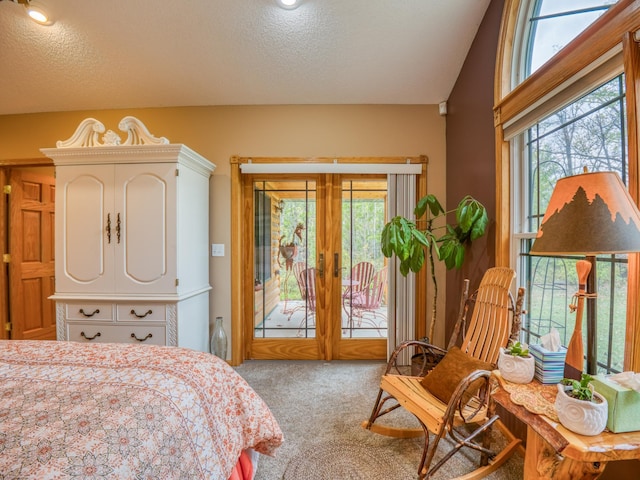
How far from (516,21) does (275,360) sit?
3.41m

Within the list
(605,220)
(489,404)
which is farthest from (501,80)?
(489,404)

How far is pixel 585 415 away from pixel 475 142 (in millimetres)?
2110

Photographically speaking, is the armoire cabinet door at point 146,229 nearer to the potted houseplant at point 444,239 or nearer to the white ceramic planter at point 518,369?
the potted houseplant at point 444,239

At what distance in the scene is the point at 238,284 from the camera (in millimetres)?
3115

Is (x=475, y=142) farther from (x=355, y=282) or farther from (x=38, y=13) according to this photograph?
(x=38, y=13)

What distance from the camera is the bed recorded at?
765 mm

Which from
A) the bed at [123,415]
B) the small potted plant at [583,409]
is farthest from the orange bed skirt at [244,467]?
the small potted plant at [583,409]

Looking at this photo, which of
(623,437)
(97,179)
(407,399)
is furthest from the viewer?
(97,179)

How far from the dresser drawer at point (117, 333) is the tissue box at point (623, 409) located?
261 centimetres

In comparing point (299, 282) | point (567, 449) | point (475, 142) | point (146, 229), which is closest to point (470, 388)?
point (567, 449)

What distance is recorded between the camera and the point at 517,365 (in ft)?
4.06

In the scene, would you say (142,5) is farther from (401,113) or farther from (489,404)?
(489,404)

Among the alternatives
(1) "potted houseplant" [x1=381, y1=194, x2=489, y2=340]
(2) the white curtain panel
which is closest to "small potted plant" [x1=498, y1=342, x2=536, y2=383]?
(1) "potted houseplant" [x1=381, y1=194, x2=489, y2=340]

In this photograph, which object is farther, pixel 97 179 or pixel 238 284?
pixel 238 284
